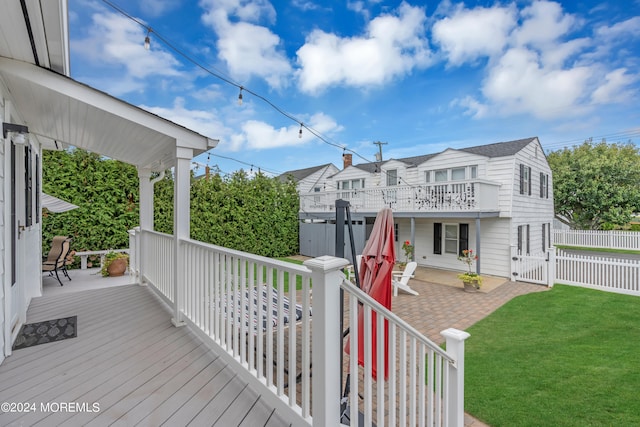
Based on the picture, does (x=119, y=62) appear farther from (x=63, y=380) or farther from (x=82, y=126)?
(x=63, y=380)

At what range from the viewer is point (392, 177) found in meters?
14.0

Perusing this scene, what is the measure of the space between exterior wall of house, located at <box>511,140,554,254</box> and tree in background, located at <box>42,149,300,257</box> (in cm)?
868

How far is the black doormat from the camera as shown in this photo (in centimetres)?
330

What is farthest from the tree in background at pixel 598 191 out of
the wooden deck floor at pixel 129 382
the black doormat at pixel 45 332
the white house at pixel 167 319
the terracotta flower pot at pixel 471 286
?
the black doormat at pixel 45 332

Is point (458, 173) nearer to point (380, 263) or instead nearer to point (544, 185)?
point (544, 185)

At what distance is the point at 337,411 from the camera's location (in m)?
1.71

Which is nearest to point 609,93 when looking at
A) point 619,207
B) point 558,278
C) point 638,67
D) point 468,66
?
point 638,67

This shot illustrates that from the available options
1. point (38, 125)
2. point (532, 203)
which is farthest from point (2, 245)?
point (532, 203)

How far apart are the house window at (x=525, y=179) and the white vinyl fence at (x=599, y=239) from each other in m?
10.7

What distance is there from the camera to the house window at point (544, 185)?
12.7m

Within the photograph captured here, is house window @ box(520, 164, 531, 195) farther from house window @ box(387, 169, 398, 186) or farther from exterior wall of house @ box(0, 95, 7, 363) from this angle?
exterior wall of house @ box(0, 95, 7, 363)

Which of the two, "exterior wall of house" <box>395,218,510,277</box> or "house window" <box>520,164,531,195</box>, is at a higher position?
"house window" <box>520,164,531,195</box>

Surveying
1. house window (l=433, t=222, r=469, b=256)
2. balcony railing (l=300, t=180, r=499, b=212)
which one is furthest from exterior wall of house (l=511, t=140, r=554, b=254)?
house window (l=433, t=222, r=469, b=256)

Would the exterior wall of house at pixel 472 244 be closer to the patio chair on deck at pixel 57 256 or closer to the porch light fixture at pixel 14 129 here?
the patio chair on deck at pixel 57 256
